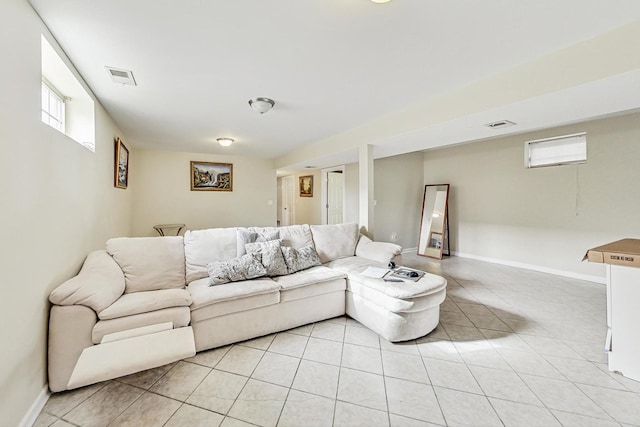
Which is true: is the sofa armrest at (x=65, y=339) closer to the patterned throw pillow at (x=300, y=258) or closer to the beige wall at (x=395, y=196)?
the patterned throw pillow at (x=300, y=258)

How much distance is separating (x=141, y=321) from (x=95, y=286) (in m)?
0.39

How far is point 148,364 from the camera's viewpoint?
148 centimetres

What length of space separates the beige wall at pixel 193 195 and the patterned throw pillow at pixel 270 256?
385 cm

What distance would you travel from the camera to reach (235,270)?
95.9 inches

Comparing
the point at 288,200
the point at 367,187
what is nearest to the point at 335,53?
the point at 367,187

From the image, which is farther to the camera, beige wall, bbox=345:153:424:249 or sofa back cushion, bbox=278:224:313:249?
beige wall, bbox=345:153:424:249

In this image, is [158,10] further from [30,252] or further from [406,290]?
[406,290]

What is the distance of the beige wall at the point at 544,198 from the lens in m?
3.59

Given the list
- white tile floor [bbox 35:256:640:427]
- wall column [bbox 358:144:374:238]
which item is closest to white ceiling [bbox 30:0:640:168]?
wall column [bbox 358:144:374:238]

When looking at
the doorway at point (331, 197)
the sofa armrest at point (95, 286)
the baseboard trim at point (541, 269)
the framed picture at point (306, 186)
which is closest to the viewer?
the sofa armrest at point (95, 286)

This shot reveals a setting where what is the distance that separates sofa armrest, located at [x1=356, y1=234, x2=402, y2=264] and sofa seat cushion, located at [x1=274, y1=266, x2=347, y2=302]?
2.30 ft

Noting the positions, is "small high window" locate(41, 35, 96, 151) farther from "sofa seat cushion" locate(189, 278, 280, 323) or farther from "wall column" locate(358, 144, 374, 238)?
"wall column" locate(358, 144, 374, 238)

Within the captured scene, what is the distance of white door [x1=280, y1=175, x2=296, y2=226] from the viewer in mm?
8789

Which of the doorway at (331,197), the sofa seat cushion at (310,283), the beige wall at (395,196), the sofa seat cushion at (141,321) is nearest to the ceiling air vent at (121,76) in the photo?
the sofa seat cushion at (141,321)
